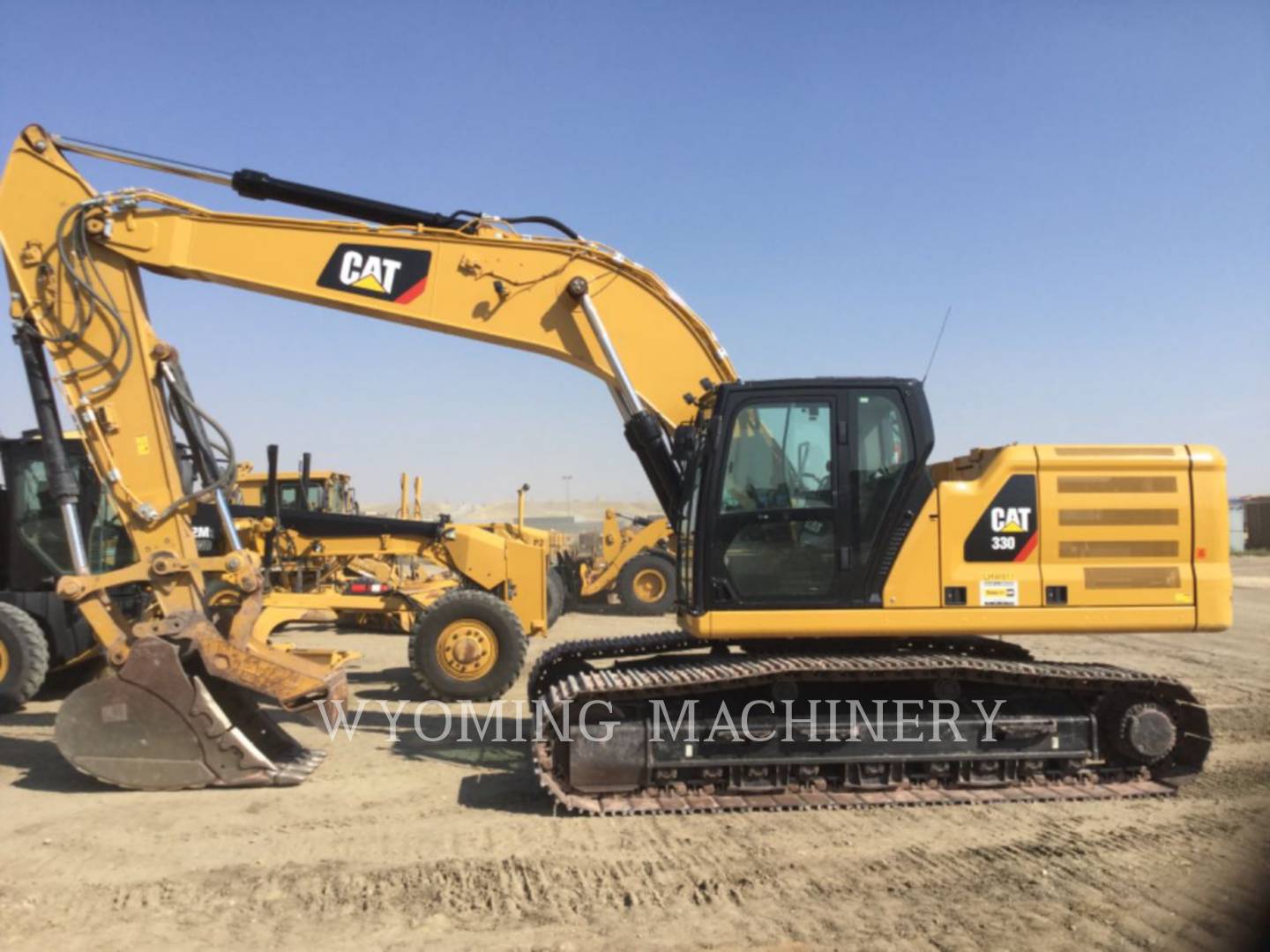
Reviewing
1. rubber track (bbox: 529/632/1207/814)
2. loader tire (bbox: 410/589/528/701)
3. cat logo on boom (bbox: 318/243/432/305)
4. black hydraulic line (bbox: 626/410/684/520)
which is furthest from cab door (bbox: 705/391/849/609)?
loader tire (bbox: 410/589/528/701)

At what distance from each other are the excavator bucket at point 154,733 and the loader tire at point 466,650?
304 centimetres

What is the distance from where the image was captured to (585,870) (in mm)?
Answer: 4953

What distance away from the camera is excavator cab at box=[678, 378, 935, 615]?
598cm

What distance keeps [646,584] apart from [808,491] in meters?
12.5

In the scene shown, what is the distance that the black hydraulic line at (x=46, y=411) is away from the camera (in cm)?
665

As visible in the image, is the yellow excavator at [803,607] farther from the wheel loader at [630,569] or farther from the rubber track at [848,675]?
the wheel loader at [630,569]

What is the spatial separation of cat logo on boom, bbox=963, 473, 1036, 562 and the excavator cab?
0.44 meters

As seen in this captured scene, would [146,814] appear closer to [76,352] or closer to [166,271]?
[76,352]

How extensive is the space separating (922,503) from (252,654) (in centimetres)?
448

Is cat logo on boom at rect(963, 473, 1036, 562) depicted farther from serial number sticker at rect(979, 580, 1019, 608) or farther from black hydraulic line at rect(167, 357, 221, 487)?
black hydraulic line at rect(167, 357, 221, 487)

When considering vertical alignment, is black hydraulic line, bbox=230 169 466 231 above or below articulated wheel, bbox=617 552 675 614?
above

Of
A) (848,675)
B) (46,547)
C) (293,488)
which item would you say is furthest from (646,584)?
(848,675)

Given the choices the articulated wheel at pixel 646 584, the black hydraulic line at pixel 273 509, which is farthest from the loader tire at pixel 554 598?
the black hydraulic line at pixel 273 509

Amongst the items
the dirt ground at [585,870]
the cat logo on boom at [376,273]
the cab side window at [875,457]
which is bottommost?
the dirt ground at [585,870]
